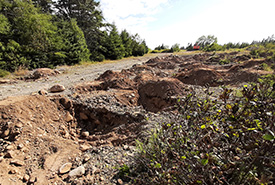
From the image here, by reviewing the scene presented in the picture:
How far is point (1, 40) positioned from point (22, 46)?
105cm

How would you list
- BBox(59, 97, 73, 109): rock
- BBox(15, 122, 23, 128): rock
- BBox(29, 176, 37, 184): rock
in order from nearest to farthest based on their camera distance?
BBox(29, 176, 37, 184): rock, BBox(15, 122, 23, 128): rock, BBox(59, 97, 73, 109): rock

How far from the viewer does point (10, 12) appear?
9664 mm

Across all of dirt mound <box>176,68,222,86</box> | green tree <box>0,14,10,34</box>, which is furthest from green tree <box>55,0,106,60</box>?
dirt mound <box>176,68,222,86</box>

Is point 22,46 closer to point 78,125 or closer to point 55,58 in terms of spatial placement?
point 55,58

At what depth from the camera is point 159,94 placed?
473 cm

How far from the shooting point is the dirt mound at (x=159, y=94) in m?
4.48

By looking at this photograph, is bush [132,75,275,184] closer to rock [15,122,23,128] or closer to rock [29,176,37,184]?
rock [29,176,37,184]

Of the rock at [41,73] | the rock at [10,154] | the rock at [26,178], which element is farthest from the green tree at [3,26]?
the rock at [26,178]

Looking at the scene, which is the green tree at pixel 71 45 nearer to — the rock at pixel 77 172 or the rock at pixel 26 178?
the rock at pixel 26 178

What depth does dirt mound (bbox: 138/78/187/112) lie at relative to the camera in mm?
4477

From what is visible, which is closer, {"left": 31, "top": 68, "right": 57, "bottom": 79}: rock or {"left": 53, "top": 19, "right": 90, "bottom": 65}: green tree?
{"left": 31, "top": 68, "right": 57, "bottom": 79}: rock

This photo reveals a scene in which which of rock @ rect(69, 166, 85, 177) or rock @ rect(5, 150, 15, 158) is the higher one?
rock @ rect(5, 150, 15, 158)

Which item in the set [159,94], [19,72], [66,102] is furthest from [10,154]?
[19,72]

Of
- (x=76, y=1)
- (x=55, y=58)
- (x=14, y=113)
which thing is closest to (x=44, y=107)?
(x=14, y=113)
